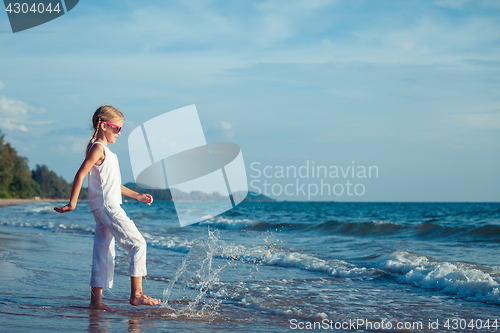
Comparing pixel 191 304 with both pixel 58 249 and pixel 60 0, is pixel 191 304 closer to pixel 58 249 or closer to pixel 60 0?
pixel 58 249

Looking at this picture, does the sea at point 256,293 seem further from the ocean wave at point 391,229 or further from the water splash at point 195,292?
the ocean wave at point 391,229

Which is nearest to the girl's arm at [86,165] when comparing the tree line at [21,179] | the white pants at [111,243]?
the white pants at [111,243]

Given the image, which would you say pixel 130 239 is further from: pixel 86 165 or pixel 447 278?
pixel 447 278

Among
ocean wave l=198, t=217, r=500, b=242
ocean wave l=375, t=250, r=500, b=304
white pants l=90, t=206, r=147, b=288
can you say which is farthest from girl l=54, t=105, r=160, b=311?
ocean wave l=198, t=217, r=500, b=242

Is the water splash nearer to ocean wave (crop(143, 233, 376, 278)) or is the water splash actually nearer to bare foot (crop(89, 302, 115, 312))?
bare foot (crop(89, 302, 115, 312))

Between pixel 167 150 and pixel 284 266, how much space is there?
116 inches

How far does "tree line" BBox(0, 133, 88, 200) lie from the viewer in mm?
Result: 59500

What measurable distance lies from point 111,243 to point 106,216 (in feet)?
0.95

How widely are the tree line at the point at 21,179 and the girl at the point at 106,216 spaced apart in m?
38.5

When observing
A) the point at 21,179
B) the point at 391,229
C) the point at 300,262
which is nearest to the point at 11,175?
the point at 21,179

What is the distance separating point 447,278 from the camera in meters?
5.34

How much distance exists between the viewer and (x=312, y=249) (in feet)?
30.1

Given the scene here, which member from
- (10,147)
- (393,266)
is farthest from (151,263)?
(10,147)

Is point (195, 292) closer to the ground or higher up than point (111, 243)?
closer to the ground
